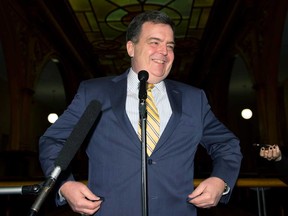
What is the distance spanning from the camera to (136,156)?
1489 millimetres

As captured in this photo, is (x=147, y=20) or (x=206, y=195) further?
(x=147, y=20)

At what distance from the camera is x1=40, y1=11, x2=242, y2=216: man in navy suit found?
4.83 feet

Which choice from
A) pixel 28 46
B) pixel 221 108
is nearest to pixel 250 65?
pixel 221 108

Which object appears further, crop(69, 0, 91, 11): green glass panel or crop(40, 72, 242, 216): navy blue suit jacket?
crop(69, 0, 91, 11): green glass panel

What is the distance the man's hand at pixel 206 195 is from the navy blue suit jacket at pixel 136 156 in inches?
3.7

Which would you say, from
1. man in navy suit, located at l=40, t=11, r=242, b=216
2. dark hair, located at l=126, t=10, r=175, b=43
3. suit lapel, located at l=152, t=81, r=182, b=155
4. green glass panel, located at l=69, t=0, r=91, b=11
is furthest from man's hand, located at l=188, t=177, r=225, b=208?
green glass panel, located at l=69, t=0, r=91, b=11

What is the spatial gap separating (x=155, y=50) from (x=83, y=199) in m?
0.80

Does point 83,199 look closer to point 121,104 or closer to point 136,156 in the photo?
point 136,156

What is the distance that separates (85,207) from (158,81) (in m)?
0.77

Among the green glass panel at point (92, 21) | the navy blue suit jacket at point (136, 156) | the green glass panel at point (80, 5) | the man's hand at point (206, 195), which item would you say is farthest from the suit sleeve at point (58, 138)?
the green glass panel at point (92, 21)

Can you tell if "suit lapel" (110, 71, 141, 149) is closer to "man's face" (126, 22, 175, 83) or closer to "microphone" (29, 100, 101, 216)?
"man's face" (126, 22, 175, 83)

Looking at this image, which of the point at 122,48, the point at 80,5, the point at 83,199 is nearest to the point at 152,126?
the point at 83,199

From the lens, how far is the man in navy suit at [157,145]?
4.83 feet

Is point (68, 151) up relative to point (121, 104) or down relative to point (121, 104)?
down
